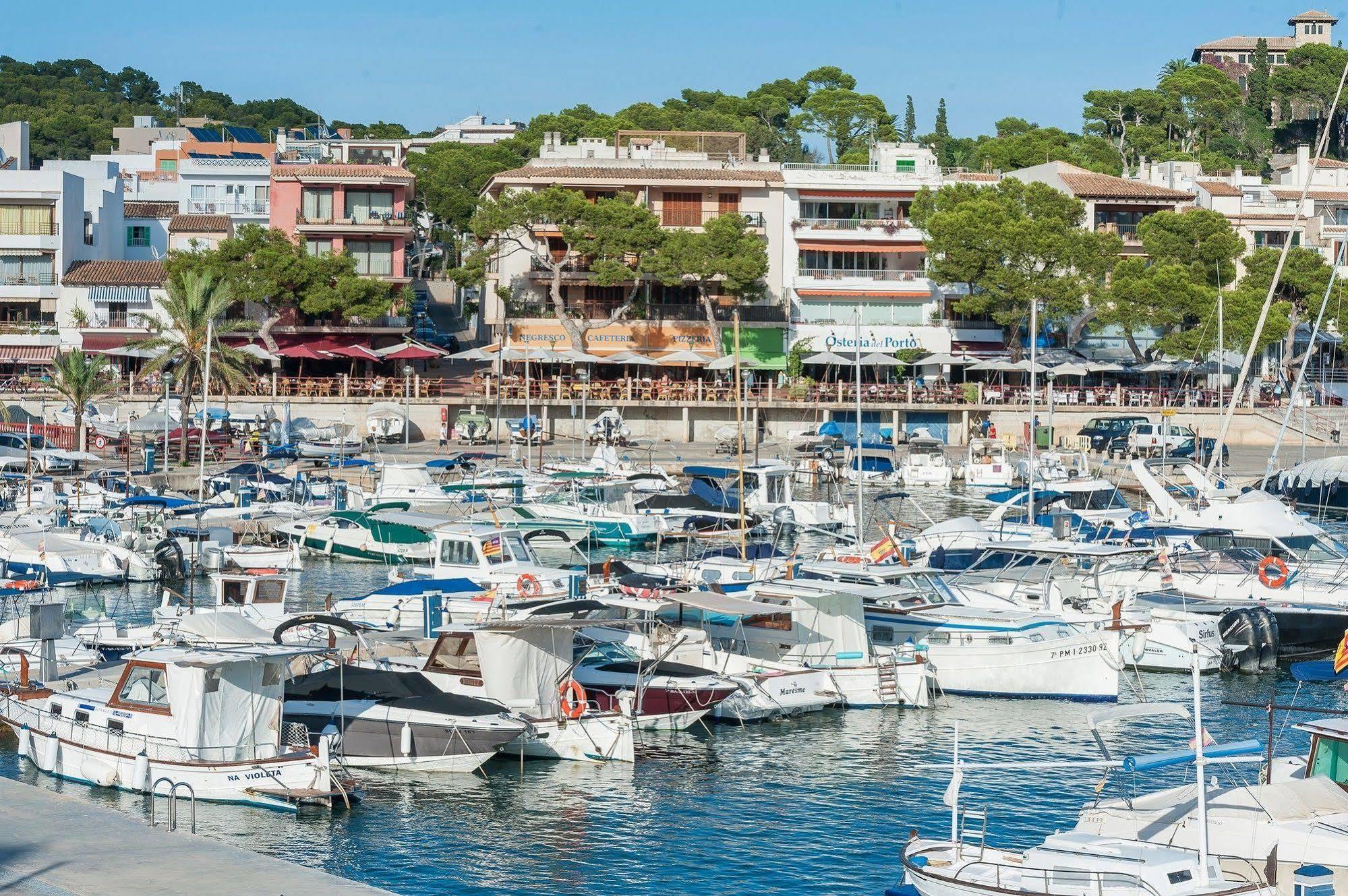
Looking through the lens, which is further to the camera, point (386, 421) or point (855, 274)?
point (855, 274)

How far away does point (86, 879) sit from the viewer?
17578mm

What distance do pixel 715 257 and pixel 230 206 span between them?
30187mm

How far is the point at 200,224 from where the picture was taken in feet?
307

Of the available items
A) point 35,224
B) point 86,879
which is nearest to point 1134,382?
point 35,224

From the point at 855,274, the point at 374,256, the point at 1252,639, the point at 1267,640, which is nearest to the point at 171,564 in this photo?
the point at 1252,639

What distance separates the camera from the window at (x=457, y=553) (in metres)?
42.5

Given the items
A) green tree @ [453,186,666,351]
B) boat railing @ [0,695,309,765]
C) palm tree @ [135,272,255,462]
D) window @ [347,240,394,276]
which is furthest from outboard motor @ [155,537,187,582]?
window @ [347,240,394,276]

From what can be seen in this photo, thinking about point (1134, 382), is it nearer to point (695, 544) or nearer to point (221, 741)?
point (695, 544)

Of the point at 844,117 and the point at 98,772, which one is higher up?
the point at 844,117

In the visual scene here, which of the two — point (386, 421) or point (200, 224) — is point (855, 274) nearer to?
point (386, 421)

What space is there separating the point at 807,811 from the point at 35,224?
71.8m

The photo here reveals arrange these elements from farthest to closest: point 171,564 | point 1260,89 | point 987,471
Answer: point 1260,89 → point 987,471 → point 171,564

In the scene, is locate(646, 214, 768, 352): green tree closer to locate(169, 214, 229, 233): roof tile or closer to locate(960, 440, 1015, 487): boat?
locate(960, 440, 1015, 487): boat

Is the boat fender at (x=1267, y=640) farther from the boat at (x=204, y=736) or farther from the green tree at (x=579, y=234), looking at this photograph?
the green tree at (x=579, y=234)
